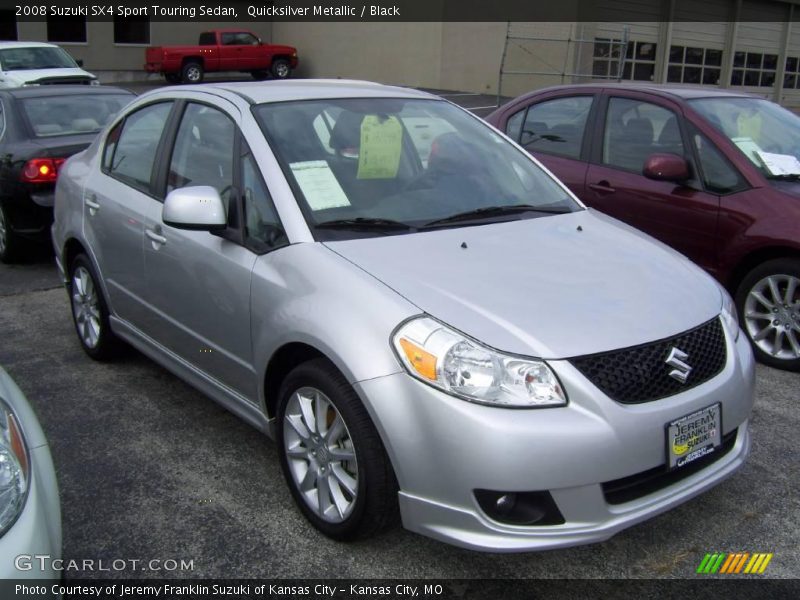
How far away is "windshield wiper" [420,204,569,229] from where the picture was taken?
3.38 metres

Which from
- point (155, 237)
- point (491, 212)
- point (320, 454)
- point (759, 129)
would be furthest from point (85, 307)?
point (759, 129)

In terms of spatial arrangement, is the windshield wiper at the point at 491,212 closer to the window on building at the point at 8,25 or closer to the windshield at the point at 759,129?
the windshield at the point at 759,129

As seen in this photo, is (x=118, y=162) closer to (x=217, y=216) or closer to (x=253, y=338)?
(x=217, y=216)

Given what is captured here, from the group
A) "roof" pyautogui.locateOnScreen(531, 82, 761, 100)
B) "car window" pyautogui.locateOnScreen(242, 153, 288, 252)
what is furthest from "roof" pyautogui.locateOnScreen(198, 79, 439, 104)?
"roof" pyautogui.locateOnScreen(531, 82, 761, 100)

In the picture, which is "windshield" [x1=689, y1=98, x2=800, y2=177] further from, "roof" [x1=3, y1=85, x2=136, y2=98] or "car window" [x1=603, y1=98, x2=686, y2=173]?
"roof" [x1=3, y1=85, x2=136, y2=98]

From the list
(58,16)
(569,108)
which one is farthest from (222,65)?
(569,108)

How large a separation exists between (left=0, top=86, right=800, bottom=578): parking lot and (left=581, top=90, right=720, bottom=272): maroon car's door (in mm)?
1066

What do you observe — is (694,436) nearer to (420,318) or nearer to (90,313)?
(420,318)

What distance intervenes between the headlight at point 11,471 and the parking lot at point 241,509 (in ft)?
2.94

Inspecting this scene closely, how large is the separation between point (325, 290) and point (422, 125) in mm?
1376

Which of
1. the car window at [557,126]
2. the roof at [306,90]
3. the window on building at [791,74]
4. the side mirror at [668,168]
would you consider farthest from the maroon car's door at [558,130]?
the window on building at [791,74]

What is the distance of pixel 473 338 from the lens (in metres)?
2.59

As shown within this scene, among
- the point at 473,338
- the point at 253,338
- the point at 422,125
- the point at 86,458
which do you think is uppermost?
the point at 422,125

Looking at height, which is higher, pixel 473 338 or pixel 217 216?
pixel 217 216
